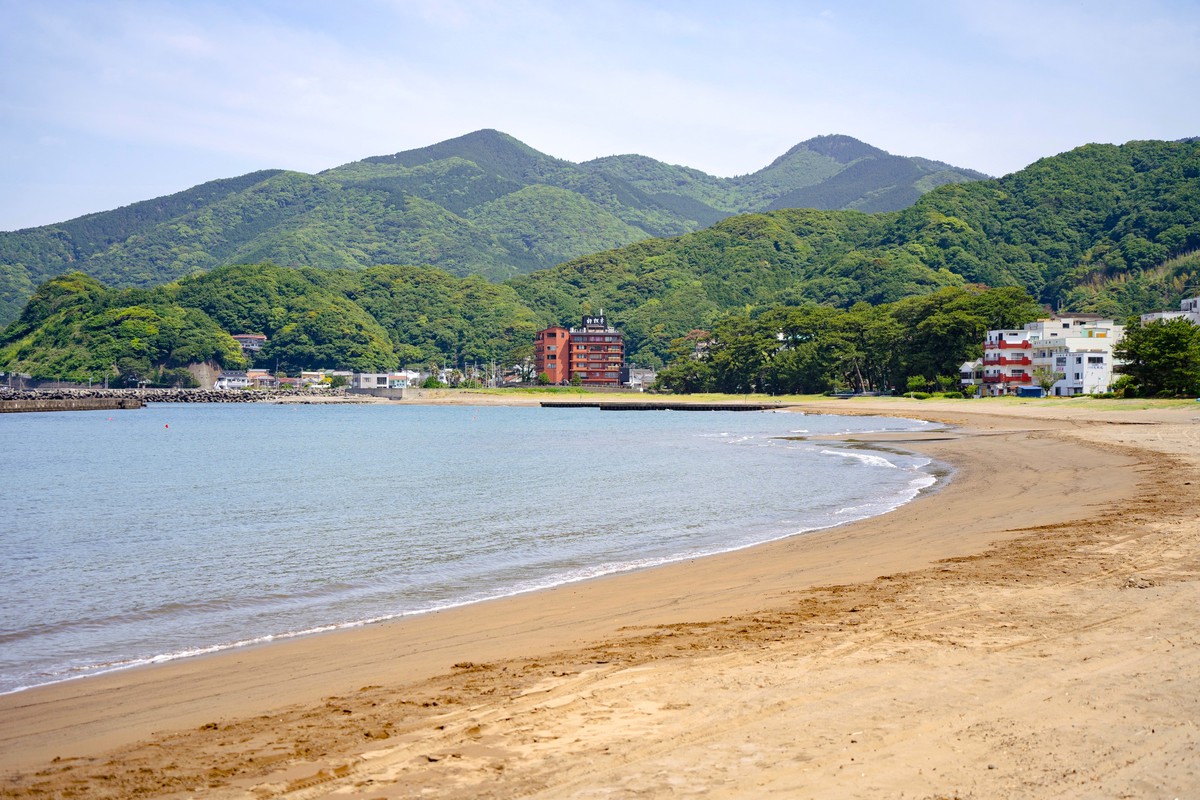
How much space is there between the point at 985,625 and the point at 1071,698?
2654mm

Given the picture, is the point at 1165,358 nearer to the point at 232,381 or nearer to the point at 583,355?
the point at 583,355

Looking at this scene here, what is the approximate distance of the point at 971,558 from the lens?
14.6 m

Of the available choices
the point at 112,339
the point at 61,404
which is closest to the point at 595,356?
the point at 112,339

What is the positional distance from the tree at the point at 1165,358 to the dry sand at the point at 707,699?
199 feet

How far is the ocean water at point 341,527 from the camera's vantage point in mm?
13164

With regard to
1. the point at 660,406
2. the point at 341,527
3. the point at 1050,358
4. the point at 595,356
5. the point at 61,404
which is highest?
the point at 595,356

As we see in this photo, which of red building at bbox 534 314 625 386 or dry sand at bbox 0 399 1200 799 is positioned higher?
red building at bbox 534 314 625 386

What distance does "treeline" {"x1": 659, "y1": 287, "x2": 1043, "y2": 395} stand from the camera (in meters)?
103

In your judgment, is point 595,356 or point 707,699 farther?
point 595,356

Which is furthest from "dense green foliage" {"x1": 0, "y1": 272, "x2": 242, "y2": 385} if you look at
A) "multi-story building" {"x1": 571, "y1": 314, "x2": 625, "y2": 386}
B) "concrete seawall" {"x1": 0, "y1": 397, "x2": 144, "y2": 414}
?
"multi-story building" {"x1": 571, "y1": 314, "x2": 625, "y2": 386}

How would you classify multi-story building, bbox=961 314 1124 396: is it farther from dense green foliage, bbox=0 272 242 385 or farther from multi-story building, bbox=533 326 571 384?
dense green foliage, bbox=0 272 242 385

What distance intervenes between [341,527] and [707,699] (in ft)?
54.6

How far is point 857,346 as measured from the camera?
117 meters

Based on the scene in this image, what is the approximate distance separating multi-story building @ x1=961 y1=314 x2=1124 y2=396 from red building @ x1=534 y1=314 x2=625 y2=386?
90410mm
